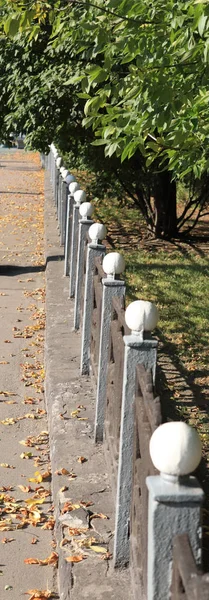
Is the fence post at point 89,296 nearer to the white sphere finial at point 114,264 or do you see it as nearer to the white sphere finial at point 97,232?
the white sphere finial at point 97,232

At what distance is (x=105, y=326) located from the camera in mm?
5191

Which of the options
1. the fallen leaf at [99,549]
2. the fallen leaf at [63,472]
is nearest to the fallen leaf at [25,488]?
the fallen leaf at [63,472]

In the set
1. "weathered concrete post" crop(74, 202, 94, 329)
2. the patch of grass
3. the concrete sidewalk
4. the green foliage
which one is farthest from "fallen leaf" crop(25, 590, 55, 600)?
"weathered concrete post" crop(74, 202, 94, 329)

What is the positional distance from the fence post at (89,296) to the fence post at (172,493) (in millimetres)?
4151

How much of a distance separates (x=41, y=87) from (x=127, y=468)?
31.2 ft

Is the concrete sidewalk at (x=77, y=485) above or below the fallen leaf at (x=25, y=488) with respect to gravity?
above

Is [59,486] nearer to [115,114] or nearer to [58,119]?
[115,114]

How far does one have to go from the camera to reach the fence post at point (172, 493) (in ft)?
7.18

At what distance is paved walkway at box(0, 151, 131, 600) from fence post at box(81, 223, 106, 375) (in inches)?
4.9

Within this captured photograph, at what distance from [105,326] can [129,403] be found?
58.6 inches

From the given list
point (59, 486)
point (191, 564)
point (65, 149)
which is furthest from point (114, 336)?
point (65, 149)

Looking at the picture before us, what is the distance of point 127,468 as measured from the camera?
3.73 m

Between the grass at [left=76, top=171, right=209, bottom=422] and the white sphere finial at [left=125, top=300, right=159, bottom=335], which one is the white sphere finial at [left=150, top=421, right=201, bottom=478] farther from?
the grass at [left=76, top=171, right=209, bottom=422]

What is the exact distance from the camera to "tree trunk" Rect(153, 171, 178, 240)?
50.6 feet
